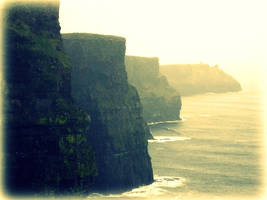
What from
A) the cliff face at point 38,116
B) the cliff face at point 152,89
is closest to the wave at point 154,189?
the cliff face at point 38,116

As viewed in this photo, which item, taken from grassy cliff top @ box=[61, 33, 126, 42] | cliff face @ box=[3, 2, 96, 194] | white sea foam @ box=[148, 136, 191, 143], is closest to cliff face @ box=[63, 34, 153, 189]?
grassy cliff top @ box=[61, 33, 126, 42]

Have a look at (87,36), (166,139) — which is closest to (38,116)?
(87,36)

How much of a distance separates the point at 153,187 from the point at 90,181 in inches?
1060

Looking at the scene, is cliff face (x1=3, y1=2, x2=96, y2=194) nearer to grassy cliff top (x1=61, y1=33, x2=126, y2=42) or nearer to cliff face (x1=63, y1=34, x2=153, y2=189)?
cliff face (x1=63, y1=34, x2=153, y2=189)

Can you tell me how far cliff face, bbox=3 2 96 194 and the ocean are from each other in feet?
61.8

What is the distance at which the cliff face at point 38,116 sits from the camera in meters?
46.1

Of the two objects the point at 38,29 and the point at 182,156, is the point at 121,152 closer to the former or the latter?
the point at 38,29

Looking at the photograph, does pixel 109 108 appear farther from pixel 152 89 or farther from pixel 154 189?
pixel 152 89

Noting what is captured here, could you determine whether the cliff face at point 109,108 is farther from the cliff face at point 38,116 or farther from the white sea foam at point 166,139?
the white sea foam at point 166,139

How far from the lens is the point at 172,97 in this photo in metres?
186

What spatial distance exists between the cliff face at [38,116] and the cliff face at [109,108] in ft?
72.1

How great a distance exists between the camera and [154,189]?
7612 centimetres

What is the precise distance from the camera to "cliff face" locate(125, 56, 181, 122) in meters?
170

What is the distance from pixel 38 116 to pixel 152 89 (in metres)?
134
